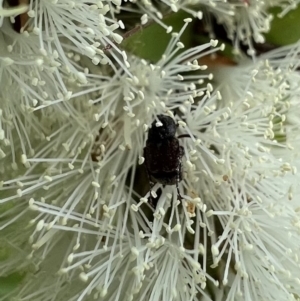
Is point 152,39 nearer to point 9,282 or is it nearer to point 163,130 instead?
point 163,130

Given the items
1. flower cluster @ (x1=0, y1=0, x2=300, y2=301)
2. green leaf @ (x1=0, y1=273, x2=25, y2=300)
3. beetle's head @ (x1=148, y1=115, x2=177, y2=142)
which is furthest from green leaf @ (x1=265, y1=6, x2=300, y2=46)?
green leaf @ (x1=0, y1=273, x2=25, y2=300)

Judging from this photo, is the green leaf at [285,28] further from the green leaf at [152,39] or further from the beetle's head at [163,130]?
the beetle's head at [163,130]

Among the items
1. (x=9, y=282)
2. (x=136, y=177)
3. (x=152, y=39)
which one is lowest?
(x=9, y=282)

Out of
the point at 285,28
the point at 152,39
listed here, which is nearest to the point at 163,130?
the point at 152,39

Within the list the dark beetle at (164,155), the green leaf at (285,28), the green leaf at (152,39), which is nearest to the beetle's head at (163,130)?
the dark beetle at (164,155)

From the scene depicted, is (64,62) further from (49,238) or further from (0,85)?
(49,238)

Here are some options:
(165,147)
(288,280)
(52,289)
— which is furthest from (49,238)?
(288,280)

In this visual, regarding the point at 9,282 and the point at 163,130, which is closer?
the point at 163,130

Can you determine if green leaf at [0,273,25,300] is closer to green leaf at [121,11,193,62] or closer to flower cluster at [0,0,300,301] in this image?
flower cluster at [0,0,300,301]
